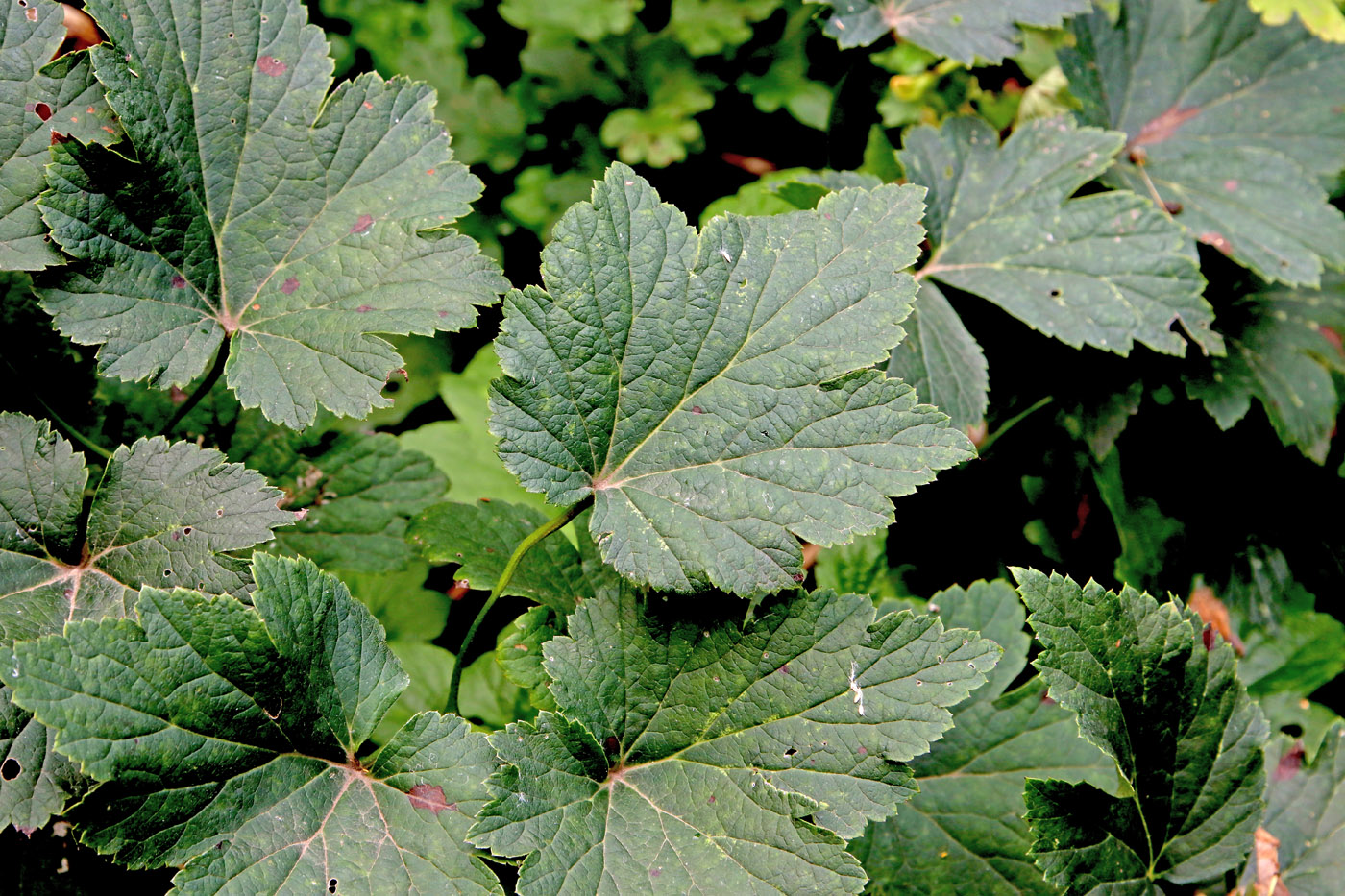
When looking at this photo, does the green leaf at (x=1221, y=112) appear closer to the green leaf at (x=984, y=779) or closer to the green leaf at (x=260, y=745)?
the green leaf at (x=984, y=779)

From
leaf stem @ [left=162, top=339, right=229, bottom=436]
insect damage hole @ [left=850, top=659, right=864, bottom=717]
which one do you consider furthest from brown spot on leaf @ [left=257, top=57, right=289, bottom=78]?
insect damage hole @ [left=850, top=659, right=864, bottom=717]

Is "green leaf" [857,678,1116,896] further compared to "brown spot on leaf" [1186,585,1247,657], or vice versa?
"brown spot on leaf" [1186,585,1247,657]

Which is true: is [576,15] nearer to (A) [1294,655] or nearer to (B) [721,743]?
(B) [721,743]

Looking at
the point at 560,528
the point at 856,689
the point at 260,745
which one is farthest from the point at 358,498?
the point at 856,689

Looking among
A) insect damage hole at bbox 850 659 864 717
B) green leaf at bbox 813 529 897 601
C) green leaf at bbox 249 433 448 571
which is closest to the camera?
insect damage hole at bbox 850 659 864 717

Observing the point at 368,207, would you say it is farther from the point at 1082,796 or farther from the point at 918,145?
the point at 1082,796

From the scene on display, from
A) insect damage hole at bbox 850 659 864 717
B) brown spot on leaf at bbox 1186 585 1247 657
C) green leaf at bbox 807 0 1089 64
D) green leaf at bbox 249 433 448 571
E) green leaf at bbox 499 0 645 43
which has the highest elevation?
green leaf at bbox 499 0 645 43

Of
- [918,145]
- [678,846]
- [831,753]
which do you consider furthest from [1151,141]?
[678,846]

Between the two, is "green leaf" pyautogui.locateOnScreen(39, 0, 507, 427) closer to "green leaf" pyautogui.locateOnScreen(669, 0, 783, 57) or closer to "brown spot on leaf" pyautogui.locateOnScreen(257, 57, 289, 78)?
"brown spot on leaf" pyautogui.locateOnScreen(257, 57, 289, 78)
